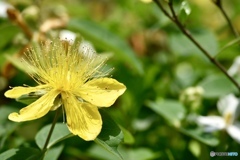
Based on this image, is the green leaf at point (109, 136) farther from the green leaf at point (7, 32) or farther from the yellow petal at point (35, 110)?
the green leaf at point (7, 32)

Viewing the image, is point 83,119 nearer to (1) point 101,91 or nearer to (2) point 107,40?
(1) point 101,91

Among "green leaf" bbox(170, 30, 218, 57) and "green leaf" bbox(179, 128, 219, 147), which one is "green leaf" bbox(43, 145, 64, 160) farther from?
"green leaf" bbox(170, 30, 218, 57)

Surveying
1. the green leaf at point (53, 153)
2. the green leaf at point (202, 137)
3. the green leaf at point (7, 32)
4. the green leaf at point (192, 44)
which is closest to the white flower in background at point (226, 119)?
the green leaf at point (202, 137)

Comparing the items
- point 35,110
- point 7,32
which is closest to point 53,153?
point 35,110

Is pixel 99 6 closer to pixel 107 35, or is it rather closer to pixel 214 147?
pixel 107 35

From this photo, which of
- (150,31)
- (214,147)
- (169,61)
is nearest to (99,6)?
(150,31)
